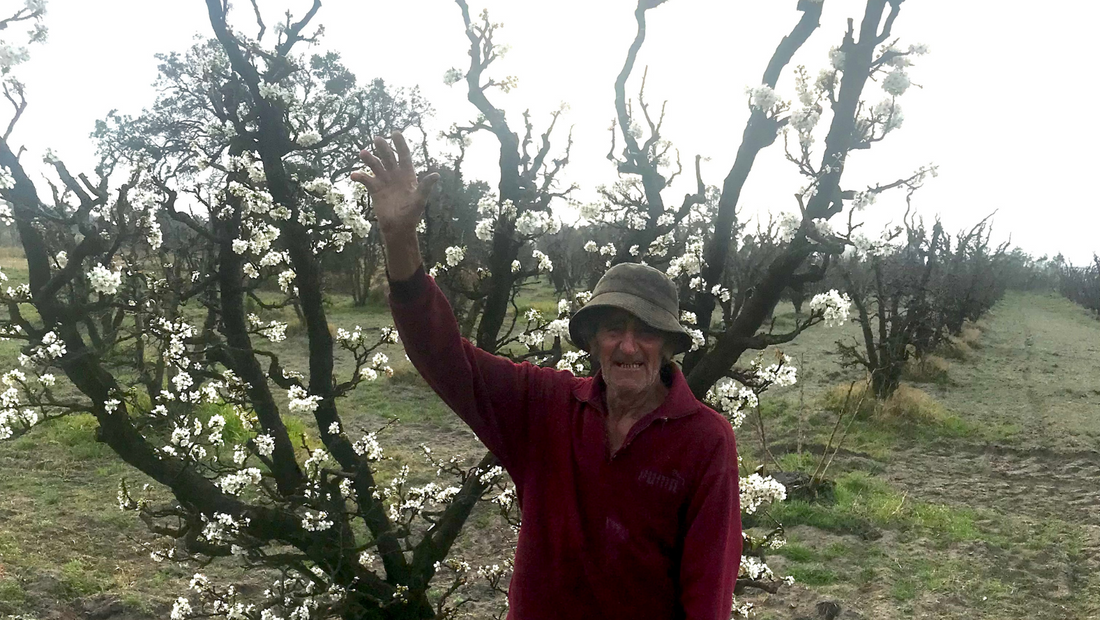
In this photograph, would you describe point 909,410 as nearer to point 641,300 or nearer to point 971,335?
point 641,300

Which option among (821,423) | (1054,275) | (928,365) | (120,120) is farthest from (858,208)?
(1054,275)

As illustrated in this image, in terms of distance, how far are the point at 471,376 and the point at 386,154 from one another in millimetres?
702

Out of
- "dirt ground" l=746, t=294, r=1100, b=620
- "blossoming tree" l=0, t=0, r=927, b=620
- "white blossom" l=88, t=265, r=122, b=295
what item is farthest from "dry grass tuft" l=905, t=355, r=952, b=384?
"white blossom" l=88, t=265, r=122, b=295

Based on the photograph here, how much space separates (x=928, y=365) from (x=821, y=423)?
5.36 metres

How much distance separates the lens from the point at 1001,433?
10.9 metres

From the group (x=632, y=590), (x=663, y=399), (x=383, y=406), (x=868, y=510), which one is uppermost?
(x=663, y=399)

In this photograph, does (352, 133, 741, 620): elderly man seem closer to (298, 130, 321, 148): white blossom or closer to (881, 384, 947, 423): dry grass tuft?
(298, 130, 321, 148): white blossom

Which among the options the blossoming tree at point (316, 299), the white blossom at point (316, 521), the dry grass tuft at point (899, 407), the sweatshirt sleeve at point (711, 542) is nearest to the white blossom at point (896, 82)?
the blossoming tree at point (316, 299)

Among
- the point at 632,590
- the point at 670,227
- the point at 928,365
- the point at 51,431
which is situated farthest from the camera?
the point at 928,365

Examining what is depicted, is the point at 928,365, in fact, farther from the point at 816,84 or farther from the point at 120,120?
the point at 120,120

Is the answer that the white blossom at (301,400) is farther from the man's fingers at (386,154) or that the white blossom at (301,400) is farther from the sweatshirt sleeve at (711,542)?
the sweatshirt sleeve at (711,542)

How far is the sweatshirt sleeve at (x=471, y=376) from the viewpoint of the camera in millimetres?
2008

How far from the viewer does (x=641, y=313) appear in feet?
6.94

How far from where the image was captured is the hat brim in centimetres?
211
